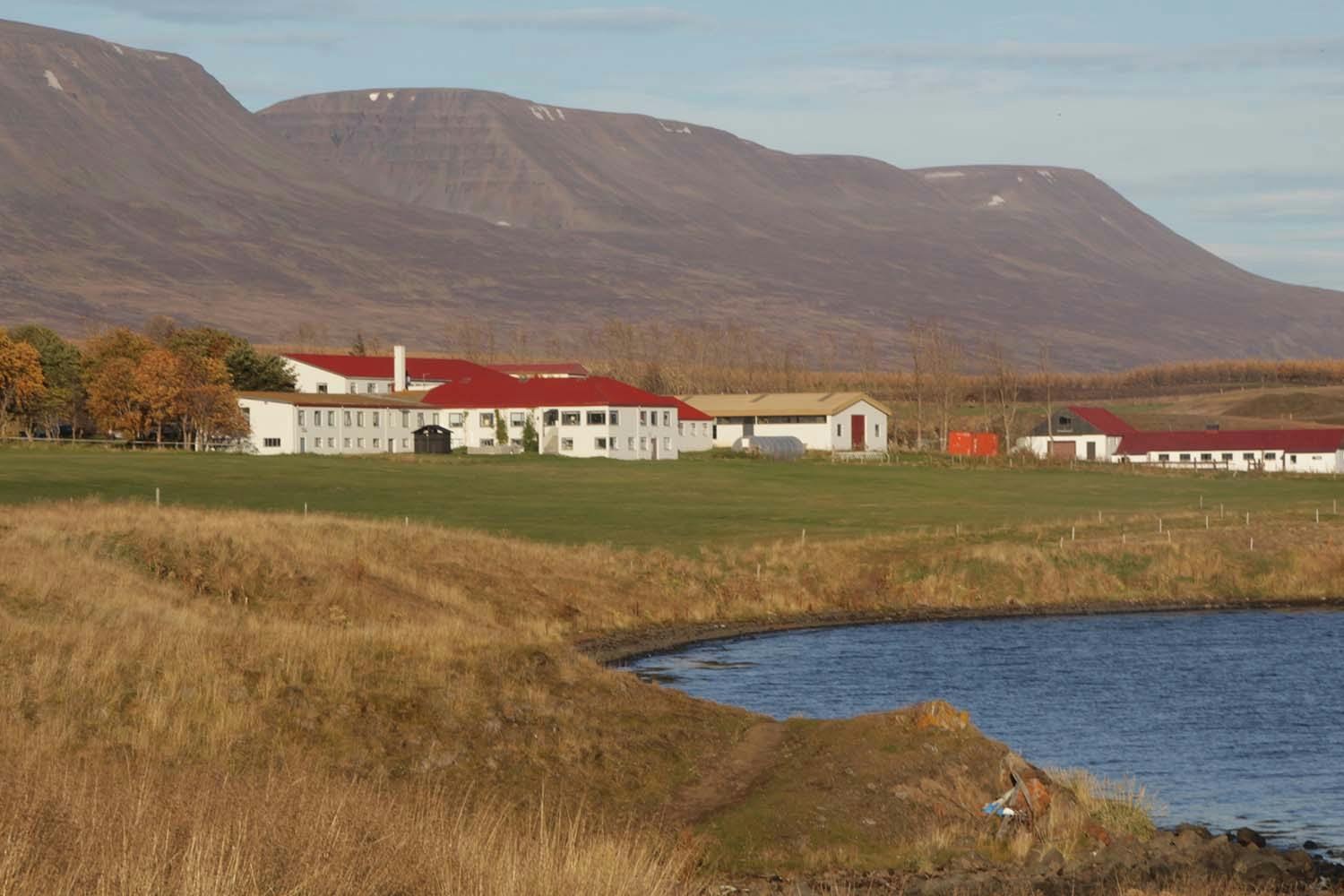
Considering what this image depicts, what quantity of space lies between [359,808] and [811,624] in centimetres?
4543

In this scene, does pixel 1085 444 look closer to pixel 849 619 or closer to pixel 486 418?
pixel 486 418

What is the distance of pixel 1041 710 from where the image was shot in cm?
4253

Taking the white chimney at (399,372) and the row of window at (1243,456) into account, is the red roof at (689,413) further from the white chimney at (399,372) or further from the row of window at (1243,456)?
the row of window at (1243,456)

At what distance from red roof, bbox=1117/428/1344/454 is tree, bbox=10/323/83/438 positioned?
91.5 meters

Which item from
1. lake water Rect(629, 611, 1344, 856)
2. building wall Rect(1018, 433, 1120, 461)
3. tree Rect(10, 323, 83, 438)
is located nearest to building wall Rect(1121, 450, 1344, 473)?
building wall Rect(1018, 433, 1120, 461)

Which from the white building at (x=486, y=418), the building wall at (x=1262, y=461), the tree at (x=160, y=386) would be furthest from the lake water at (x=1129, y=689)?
the building wall at (x=1262, y=461)

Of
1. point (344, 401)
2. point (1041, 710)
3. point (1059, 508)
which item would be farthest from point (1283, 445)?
point (1041, 710)

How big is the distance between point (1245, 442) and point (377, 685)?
137 metres

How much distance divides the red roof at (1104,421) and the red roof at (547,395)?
1927 inches

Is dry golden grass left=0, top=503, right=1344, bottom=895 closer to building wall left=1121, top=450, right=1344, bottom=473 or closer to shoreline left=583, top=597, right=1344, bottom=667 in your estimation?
shoreline left=583, top=597, right=1344, bottom=667

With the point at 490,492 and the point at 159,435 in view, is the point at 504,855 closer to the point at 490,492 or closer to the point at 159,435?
the point at 490,492

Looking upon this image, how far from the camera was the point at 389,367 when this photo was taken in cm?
16488

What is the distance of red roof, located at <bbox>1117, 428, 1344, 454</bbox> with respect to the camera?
152 m

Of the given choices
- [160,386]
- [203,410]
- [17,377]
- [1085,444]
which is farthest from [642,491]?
[1085,444]
